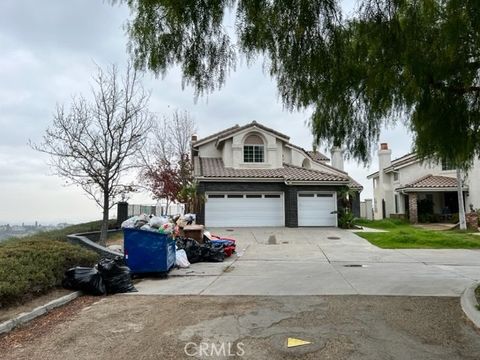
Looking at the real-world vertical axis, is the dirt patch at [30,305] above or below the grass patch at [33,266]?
below

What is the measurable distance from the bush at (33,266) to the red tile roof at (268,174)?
15588 millimetres

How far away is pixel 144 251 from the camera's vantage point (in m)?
10.4

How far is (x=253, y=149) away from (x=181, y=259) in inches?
643

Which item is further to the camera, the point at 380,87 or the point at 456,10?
the point at 380,87

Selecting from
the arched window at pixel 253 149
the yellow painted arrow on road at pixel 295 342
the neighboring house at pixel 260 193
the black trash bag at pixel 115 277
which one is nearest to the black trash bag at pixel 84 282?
the black trash bag at pixel 115 277

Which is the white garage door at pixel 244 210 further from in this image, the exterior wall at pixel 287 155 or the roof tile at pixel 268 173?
the exterior wall at pixel 287 155

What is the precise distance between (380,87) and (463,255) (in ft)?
36.3

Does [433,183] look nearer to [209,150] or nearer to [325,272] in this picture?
[209,150]

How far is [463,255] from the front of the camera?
15.1 m

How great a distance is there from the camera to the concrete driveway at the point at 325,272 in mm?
8883

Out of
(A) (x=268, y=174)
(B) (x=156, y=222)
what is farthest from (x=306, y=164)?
(B) (x=156, y=222)

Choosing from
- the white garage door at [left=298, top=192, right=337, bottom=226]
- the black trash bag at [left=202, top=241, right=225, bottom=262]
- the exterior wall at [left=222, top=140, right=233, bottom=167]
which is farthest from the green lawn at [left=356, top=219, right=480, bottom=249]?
the exterior wall at [left=222, top=140, right=233, bottom=167]

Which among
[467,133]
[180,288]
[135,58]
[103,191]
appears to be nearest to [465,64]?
[467,133]

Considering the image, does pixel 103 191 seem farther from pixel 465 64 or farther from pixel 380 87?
pixel 465 64
